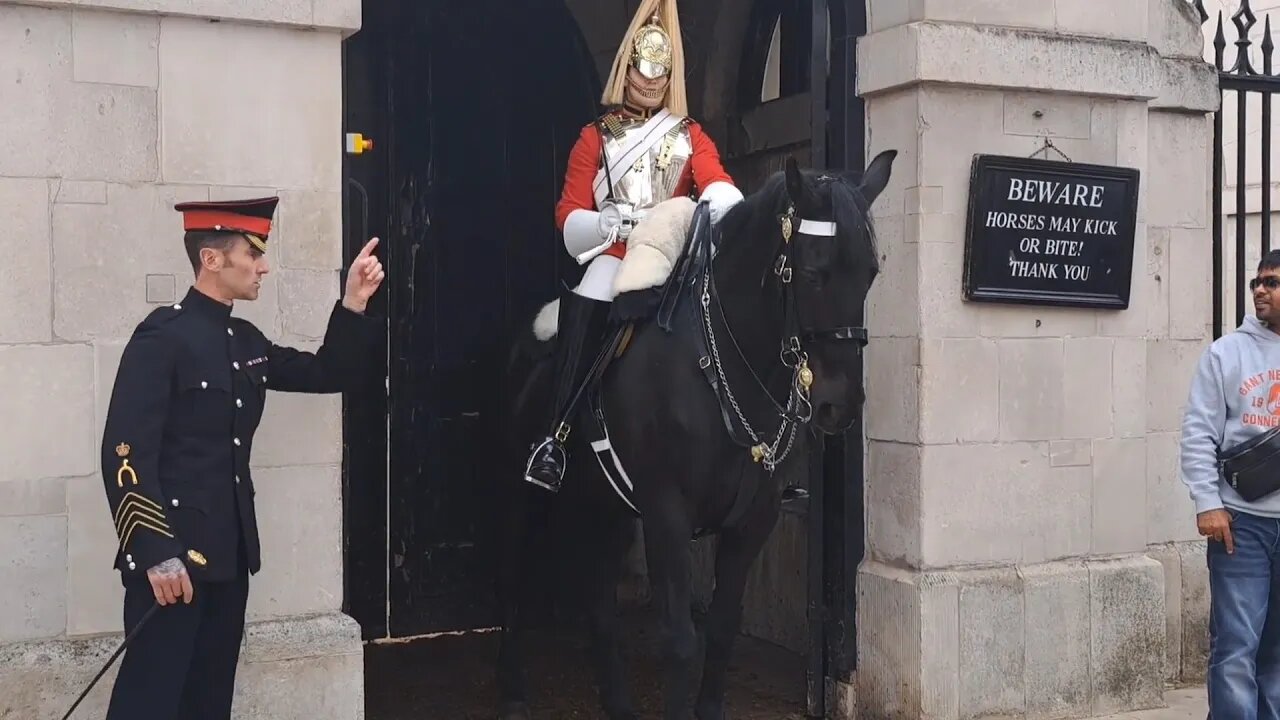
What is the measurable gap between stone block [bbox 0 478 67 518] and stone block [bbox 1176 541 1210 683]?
5047mm

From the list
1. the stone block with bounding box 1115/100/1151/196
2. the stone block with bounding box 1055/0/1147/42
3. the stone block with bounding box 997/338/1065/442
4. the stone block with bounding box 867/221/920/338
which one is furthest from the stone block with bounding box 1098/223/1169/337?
the stone block with bounding box 867/221/920/338

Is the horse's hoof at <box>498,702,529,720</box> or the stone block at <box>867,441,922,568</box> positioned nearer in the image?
the stone block at <box>867,441,922,568</box>

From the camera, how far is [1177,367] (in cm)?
695

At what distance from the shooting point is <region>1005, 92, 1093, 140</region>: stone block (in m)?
6.13

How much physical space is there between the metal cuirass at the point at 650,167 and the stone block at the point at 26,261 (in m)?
2.14

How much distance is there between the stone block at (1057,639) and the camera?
19.9ft

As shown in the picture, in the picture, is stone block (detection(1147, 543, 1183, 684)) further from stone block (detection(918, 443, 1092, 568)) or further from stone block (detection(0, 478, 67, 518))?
stone block (detection(0, 478, 67, 518))

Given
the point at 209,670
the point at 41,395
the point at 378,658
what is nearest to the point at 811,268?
the point at 209,670

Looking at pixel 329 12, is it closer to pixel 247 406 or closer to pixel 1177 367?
pixel 247 406

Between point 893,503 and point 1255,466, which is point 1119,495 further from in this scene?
point 1255,466

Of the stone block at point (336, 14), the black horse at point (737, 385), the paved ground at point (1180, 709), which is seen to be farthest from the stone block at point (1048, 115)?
the stone block at point (336, 14)

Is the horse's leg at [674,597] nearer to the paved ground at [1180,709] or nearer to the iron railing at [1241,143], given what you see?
the paved ground at [1180,709]

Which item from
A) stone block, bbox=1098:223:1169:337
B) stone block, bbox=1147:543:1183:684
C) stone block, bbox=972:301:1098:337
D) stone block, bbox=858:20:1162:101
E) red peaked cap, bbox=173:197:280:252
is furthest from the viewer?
stone block, bbox=1147:543:1183:684

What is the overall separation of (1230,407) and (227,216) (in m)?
3.50
